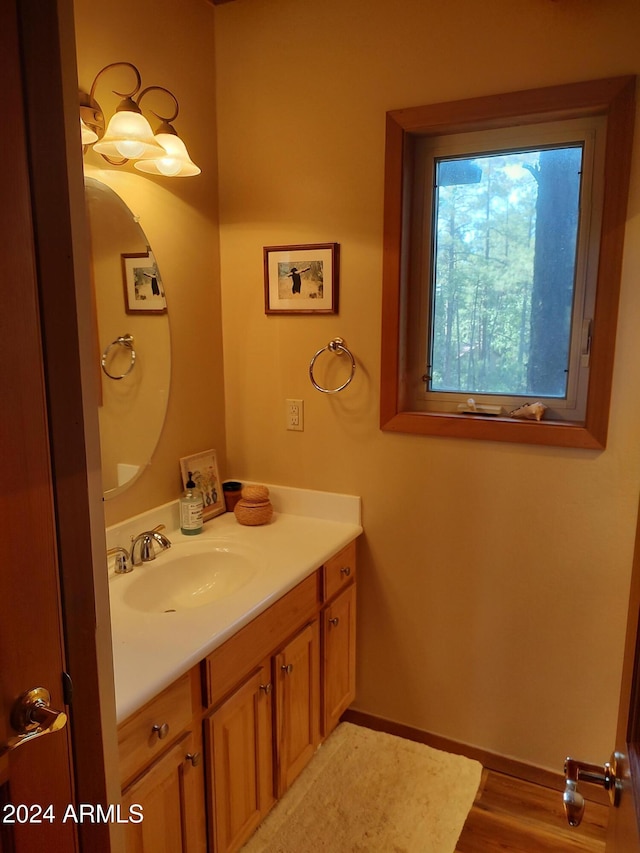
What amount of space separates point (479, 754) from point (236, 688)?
3.55ft

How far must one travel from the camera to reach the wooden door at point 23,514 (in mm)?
753

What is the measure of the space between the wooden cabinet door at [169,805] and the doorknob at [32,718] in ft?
1.74

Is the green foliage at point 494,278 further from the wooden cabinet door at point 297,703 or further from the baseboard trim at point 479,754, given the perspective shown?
the baseboard trim at point 479,754

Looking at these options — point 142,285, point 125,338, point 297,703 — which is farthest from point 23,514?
point 297,703

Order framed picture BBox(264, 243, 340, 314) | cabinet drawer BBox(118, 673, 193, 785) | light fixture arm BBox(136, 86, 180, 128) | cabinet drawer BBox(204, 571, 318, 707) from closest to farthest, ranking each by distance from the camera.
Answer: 1. cabinet drawer BBox(118, 673, 193, 785)
2. cabinet drawer BBox(204, 571, 318, 707)
3. light fixture arm BBox(136, 86, 180, 128)
4. framed picture BBox(264, 243, 340, 314)

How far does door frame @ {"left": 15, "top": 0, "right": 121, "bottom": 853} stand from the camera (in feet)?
2.59

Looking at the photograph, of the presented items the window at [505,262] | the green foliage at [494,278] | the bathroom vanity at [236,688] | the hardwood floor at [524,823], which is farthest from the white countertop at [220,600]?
the hardwood floor at [524,823]

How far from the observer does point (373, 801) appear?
1.94m

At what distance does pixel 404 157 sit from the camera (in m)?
1.97

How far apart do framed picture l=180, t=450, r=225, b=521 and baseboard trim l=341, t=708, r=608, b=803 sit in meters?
0.97

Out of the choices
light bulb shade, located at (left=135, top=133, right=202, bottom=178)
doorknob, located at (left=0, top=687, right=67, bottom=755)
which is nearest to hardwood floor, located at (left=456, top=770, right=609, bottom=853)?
doorknob, located at (left=0, top=687, right=67, bottom=755)

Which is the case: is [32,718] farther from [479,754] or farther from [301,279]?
[479,754]

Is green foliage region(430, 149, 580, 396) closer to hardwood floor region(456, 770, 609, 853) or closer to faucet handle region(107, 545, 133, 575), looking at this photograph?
faucet handle region(107, 545, 133, 575)

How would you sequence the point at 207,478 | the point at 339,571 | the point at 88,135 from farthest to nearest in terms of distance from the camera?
the point at 207,478 → the point at 339,571 → the point at 88,135
